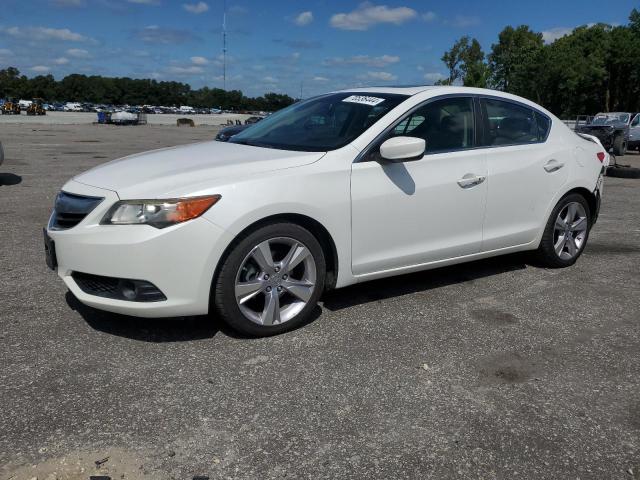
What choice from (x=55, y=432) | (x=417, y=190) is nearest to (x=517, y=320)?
(x=417, y=190)

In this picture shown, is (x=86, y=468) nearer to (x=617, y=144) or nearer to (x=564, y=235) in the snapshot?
(x=564, y=235)

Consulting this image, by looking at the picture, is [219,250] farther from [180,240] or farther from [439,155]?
[439,155]

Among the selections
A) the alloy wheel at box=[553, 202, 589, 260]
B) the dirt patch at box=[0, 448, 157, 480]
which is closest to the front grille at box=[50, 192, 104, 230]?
the dirt patch at box=[0, 448, 157, 480]

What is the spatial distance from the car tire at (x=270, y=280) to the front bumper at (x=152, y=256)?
0.11m

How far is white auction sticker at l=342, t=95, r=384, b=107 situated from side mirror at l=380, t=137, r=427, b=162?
565mm

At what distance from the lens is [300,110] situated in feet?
15.8

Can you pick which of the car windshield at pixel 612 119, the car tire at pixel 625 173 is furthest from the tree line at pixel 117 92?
the car tire at pixel 625 173

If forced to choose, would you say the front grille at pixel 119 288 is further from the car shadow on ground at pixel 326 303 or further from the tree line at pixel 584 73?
the tree line at pixel 584 73

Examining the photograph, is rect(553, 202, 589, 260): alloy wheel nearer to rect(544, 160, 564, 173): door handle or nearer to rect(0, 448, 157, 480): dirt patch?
rect(544, 160, 564, 173): door handle

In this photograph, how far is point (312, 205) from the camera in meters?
3.56

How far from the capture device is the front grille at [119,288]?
3236mm

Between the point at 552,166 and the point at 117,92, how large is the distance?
179535 millimetres

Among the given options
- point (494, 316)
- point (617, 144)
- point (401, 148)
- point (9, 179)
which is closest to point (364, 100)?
point (401, 148)

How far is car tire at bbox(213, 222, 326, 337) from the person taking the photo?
3.38 metres
